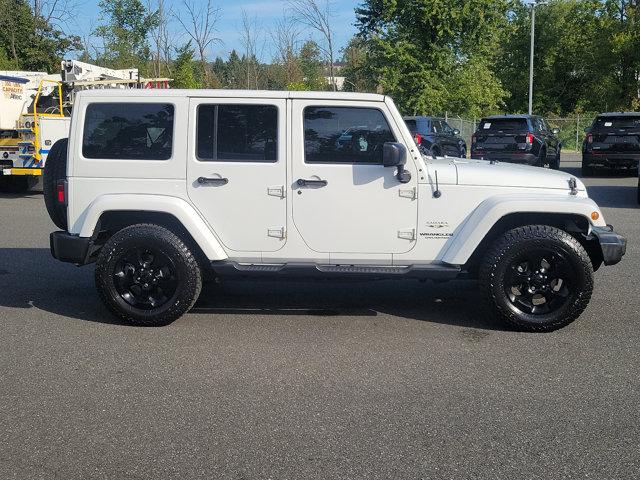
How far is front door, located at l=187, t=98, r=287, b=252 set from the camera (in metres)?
6.05

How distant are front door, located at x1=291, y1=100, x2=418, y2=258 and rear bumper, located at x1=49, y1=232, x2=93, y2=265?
5.69 feet

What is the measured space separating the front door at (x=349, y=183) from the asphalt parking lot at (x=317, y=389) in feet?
2.57

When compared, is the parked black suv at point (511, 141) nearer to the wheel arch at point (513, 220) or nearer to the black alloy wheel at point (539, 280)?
the wheel arch at point (513, 220)

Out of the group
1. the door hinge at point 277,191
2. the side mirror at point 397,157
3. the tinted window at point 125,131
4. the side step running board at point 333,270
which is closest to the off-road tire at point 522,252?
the side step running board at point 333,270

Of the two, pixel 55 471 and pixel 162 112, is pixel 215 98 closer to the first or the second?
pixel 162 112

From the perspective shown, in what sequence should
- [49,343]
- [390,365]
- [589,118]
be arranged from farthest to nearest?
1. [589,118]
2. [49,343]
3. [390,365]

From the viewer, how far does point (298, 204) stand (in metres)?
6.05

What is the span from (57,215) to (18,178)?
1148cm

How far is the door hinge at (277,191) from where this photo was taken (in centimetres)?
604

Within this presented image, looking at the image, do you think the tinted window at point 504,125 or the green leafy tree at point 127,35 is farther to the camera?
the green leafy tree at point 127,35

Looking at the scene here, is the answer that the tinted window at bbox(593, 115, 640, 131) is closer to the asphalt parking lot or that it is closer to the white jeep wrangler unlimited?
the asphalt parking lot

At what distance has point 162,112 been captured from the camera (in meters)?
6.14

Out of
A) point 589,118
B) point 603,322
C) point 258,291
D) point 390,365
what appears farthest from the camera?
point 589,118

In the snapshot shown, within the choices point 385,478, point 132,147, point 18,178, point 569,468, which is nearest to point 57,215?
point 132,147
